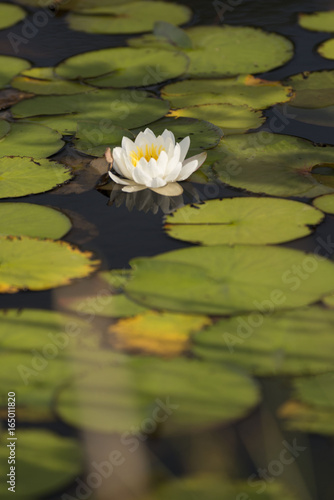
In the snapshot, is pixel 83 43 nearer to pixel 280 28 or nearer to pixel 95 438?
pixel 280 28

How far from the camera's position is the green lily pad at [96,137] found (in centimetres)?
257

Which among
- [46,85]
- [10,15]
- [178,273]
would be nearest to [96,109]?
[46,85]

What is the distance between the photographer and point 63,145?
261 cm

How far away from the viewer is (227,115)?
2.77m

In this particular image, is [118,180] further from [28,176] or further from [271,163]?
[271,163]

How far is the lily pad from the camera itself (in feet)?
9.88

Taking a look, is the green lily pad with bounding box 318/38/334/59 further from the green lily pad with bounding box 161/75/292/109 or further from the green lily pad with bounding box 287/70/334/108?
the green lily pad with bounding box 161/75/292/109

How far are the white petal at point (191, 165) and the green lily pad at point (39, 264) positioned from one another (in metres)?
0.53

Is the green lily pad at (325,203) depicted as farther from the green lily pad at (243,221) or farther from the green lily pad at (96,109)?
the green lily pad at (96,109)

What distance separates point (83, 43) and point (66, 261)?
1.86 m

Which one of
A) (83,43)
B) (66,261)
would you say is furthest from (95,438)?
(83,43)

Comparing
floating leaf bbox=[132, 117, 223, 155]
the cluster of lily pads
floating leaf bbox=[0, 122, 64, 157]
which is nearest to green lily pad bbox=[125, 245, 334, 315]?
the cluster of lily pads

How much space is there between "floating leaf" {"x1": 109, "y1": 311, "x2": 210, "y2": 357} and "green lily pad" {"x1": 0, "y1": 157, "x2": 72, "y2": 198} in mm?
777

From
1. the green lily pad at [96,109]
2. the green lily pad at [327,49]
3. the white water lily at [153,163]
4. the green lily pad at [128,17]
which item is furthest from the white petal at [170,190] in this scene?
the green lily pad at [128,17]
